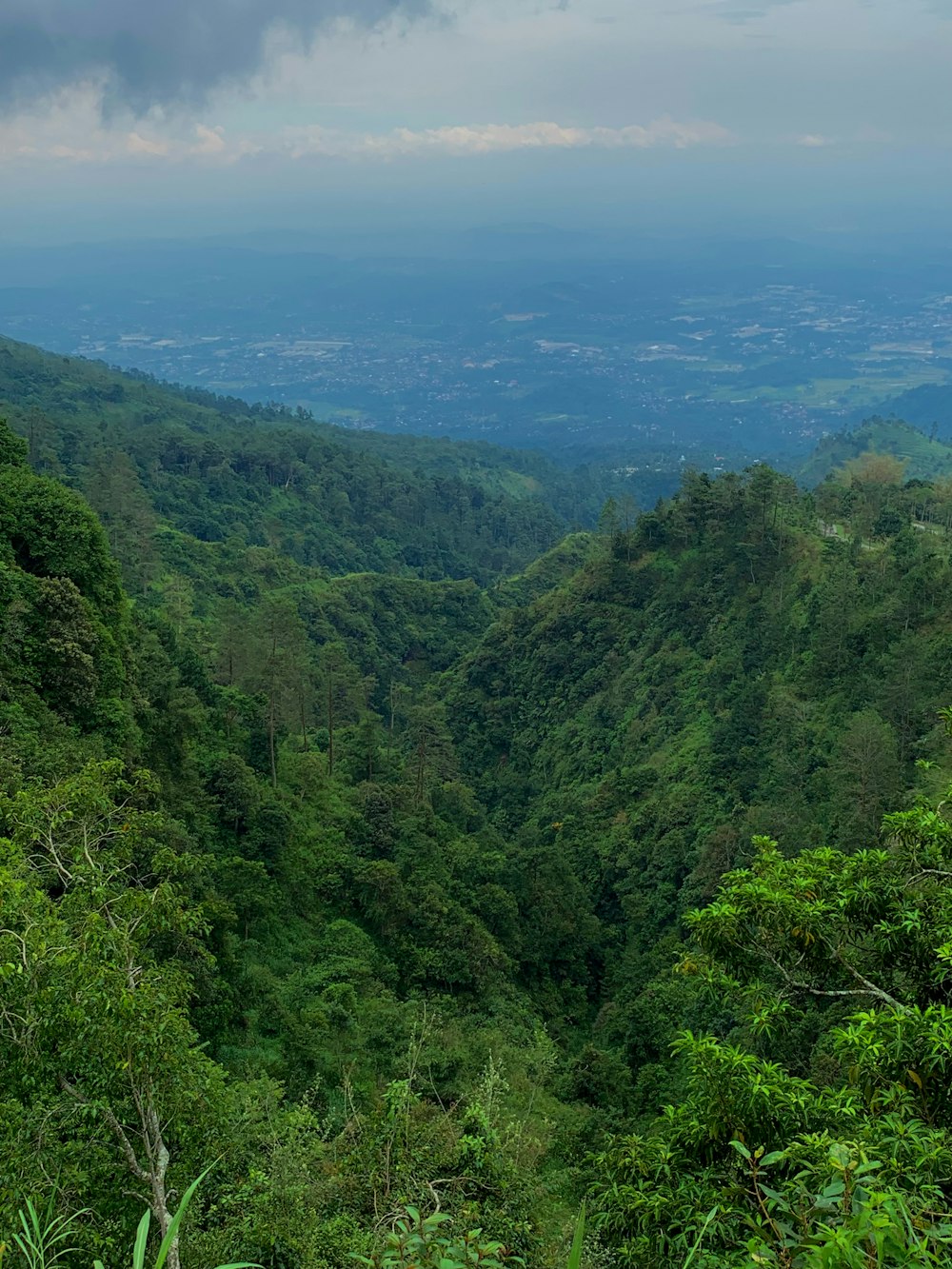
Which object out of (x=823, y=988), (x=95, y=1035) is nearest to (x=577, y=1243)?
(x=95, y=1035)

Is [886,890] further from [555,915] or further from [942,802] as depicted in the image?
[555,915]

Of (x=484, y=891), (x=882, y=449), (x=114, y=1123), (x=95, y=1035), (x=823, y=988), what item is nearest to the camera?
(x=95, y=1035)

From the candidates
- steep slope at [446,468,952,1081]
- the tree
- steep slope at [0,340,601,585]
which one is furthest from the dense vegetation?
steep slope at [0,340,601,585]

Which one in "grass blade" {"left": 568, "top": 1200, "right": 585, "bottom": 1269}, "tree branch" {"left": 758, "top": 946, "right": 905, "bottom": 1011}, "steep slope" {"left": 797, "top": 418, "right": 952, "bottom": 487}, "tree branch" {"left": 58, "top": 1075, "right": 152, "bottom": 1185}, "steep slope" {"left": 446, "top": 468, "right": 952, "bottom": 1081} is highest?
"steep slope" {"left": 797, "top": 418, "right": 952, "bottom": 487}

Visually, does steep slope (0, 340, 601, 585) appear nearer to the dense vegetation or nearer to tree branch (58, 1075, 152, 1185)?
the dense vegetation

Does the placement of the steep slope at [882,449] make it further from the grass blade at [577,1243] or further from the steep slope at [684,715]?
the grass blade at [577,1243]

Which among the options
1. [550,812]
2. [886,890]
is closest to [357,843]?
[550,812]

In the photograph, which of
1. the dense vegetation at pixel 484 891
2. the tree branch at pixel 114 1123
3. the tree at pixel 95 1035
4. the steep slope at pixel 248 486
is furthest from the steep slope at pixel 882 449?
the tree branch at pixel 114 1123

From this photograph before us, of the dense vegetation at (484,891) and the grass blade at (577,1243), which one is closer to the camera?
the grass blade at (577,1243)

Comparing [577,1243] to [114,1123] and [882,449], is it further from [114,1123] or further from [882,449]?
[882,449]
